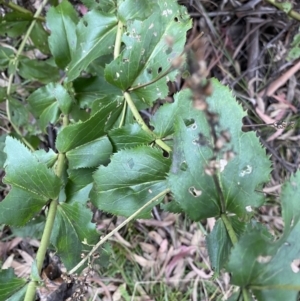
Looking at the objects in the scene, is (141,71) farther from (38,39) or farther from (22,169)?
(38,39)

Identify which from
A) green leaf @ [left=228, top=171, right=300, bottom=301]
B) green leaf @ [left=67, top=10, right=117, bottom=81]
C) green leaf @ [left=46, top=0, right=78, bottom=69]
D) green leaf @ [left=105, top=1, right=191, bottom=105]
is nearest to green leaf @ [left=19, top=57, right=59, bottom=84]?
green leaf @ [left=46, top=0, right=78, bottom=69]

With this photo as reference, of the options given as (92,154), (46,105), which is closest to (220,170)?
(92,154)

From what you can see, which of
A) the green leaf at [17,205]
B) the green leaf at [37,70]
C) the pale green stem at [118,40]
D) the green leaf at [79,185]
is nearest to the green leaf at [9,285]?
the green leaf at [17,205]

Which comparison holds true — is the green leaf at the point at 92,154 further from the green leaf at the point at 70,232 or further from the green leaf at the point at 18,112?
the green leaf at the point at 18,112

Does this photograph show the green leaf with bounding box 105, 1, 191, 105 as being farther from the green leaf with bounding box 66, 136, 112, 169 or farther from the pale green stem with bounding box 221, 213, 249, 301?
the pale green stem with bounding box 221, 213, 249, 301

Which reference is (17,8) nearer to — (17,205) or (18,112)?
(18,112)
